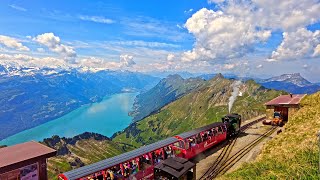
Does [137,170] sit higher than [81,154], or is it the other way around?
[137,170]

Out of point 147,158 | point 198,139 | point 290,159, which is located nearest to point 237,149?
point 198,139

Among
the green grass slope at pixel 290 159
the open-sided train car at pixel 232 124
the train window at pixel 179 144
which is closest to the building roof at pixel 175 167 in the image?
the green grass slope at pixel 290 159

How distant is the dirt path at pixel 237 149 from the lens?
2852 centimetres

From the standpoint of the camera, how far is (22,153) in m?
19.2

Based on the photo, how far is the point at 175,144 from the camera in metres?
29.2

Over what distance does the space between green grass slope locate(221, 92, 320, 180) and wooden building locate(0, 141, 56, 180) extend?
1341 cm

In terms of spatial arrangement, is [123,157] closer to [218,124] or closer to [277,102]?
[218,124]

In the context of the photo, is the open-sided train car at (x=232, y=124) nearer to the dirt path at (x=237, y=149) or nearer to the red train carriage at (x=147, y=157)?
the dirt path at (x=237, y=149)

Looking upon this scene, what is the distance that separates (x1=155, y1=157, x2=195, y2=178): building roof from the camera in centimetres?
1820

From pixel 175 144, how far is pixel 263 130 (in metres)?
22.4

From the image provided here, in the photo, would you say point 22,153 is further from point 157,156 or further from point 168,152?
point 168,152

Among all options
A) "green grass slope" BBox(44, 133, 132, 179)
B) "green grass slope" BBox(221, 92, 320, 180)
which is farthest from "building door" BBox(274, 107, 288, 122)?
"green grass slope" BBox(44, 133, 132, 179)

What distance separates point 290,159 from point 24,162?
57.7 feet

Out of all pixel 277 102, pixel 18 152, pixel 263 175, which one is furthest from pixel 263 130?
pixel 18 152
